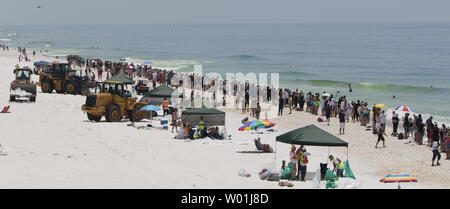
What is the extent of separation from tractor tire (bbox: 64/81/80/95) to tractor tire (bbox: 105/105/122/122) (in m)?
9.68

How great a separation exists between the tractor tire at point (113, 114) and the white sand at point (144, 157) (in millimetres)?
751

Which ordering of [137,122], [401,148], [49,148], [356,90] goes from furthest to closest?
[356,90], [137,122], [401,148], [49,148]

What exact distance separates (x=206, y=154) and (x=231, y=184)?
13.3 ft

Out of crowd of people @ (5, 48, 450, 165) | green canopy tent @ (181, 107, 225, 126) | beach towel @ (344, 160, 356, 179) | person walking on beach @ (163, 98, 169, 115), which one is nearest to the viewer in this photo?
beach towel @ (344, 160, 356, 179)

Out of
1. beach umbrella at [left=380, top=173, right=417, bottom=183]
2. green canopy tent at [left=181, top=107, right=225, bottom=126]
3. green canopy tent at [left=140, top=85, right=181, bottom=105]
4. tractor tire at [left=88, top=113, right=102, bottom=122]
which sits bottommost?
beach umbrella at [left=380, top=173, right=417, bottom=183]

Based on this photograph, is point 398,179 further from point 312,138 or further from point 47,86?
point 47,86

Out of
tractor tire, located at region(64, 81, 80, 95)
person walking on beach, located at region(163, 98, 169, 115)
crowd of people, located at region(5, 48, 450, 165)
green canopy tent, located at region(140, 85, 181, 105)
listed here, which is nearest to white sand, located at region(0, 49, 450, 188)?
crowd of people, located at region(5, 48, 450, 165)

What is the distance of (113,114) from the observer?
81.4 ft

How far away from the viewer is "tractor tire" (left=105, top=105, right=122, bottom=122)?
24.6m

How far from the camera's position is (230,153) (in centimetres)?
1898

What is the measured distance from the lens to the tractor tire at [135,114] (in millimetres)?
25219

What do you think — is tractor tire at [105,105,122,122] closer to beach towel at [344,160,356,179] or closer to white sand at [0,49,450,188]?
white sand at [0,49,450,188]

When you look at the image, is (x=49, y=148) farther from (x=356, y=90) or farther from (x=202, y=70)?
(x=202, y=70)
